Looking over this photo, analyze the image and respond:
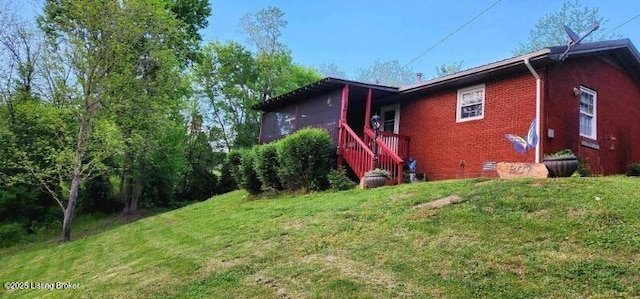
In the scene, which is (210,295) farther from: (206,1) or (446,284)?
(206,1)

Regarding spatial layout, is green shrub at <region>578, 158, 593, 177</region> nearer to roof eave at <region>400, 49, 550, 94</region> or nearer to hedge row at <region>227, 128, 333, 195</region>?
roof eave at <region>400, 49, 550, 94</region>

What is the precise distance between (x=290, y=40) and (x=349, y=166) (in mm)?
21077

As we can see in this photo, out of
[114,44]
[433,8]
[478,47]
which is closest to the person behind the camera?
[114,44]

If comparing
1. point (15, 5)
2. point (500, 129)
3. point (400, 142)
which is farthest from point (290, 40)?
point (500, 129)

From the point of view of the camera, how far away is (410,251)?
502 cm

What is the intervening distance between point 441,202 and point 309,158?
5.06 m

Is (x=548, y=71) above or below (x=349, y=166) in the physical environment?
above

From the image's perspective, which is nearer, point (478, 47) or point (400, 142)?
point (400, 142)

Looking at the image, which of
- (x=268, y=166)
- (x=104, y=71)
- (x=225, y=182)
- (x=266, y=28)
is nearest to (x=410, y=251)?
(x=268, y=166)

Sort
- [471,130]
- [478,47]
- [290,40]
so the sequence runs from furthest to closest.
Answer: [290,40], [478,47], [471,130]

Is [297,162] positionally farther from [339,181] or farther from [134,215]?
[134,215]

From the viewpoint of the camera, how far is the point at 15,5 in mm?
19812

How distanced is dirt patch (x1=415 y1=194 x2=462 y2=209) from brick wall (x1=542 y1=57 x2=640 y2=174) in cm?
416

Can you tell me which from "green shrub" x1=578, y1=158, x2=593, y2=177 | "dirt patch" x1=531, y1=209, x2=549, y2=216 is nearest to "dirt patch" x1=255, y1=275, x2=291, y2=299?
"dirt patch" x1=531, y1=209, x2=549, y2=216
